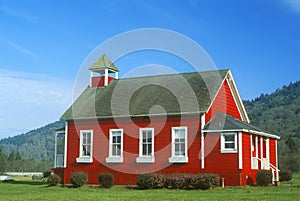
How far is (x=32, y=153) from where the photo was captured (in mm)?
194500

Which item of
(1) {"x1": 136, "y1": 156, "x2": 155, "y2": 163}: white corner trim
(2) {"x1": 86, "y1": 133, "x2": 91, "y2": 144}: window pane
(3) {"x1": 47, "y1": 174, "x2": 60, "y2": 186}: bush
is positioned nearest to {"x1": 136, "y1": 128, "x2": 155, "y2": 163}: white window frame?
(1) {"x1": 136, "y1": 156, "x2": 155, "y2": 163}: white corner trim

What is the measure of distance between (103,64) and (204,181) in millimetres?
14613

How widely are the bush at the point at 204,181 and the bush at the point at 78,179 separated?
316 inches

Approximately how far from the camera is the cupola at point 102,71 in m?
36.2

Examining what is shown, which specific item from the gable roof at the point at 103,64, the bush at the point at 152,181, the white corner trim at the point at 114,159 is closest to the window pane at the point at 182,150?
the bush at the point at 152,181

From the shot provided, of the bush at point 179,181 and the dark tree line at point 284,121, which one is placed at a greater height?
the dark tree line at point 284,121

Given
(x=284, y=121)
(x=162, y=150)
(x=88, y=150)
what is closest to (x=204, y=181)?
(x=162, y=150)

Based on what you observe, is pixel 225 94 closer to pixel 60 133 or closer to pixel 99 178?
pixel 99 178

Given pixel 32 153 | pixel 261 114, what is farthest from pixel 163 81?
pixel 32 153

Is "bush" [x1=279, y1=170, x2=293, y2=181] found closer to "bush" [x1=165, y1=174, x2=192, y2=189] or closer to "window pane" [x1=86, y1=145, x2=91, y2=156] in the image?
"bush" [x1=165, y1=174, x2=192, y2=189]

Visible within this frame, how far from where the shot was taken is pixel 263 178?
90.4ft

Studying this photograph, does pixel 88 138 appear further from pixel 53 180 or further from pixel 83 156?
pixel 53 180

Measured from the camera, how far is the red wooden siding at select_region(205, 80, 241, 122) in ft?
98.4

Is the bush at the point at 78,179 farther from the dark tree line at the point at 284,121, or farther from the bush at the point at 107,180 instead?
the dark tree line at the point at 284,121
